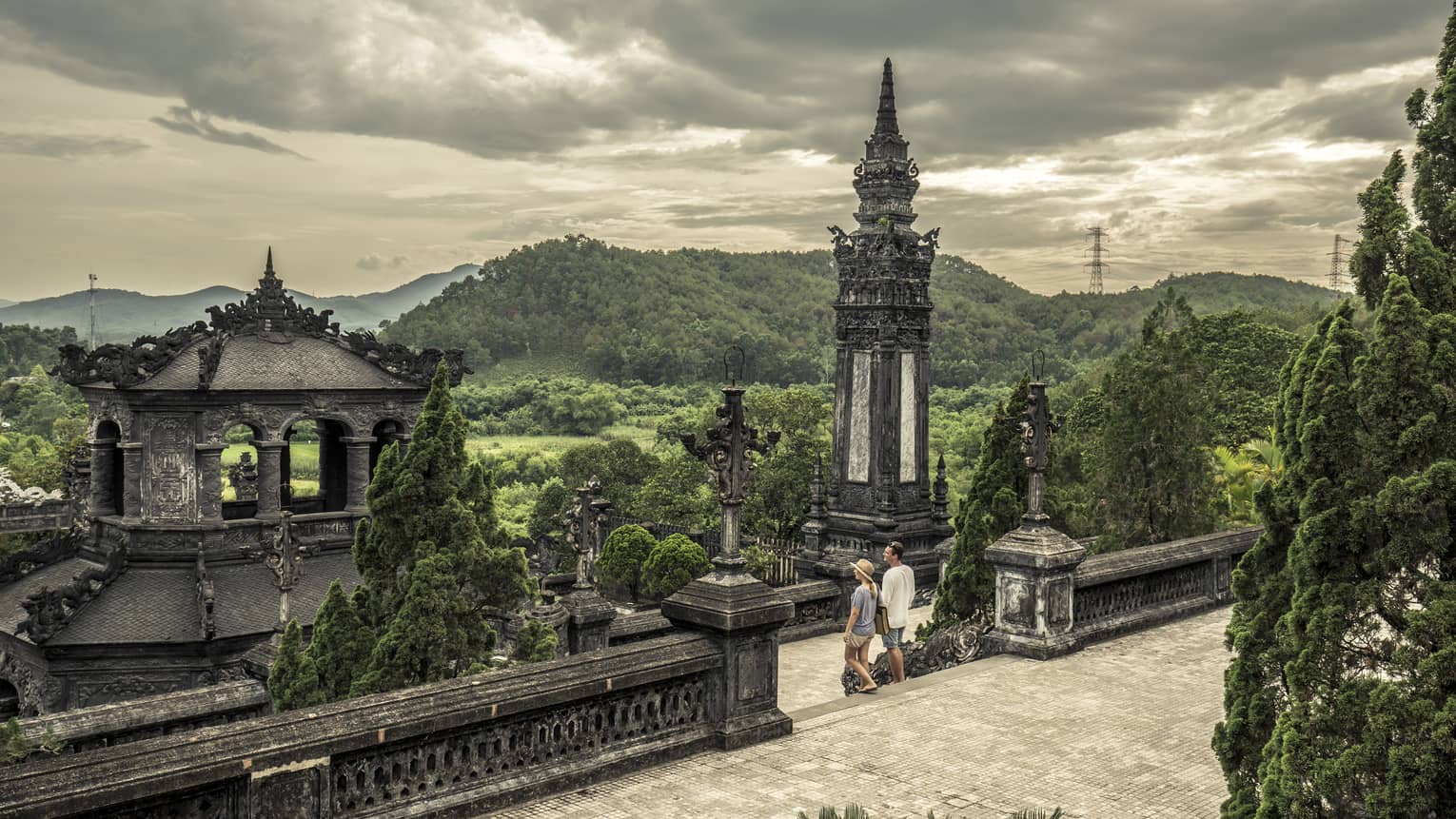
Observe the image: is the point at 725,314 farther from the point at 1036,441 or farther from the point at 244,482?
the point at 1036,441

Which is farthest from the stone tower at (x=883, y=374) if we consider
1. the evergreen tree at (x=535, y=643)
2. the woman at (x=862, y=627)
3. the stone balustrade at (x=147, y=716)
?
the stone balustrade at (x=147, y=716)

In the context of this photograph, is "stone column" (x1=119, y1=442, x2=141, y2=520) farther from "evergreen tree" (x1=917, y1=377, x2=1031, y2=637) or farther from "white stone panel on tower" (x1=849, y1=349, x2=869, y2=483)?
"white stone panel on tower" (x1=849, y1=349, x2=869, y2=483)

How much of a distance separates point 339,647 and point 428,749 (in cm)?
378

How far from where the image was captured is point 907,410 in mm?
24469

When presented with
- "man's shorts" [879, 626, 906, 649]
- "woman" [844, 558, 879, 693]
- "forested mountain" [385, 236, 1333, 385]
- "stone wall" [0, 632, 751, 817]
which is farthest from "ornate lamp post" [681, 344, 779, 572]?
"forested mountain" [385, 236, 1333, 385]

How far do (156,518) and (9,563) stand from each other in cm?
363

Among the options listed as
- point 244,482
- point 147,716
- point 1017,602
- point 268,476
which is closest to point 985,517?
point 1017,602

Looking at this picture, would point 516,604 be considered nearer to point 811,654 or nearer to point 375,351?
point 811,654

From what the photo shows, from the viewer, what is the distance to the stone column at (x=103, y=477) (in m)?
19.5

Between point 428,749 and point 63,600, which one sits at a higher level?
point 428,749

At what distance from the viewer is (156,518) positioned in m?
18.6

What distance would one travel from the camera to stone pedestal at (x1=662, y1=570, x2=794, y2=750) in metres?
9.64

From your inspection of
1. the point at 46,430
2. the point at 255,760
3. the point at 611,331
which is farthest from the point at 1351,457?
the point at 611,331

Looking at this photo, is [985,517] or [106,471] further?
[106,471]
